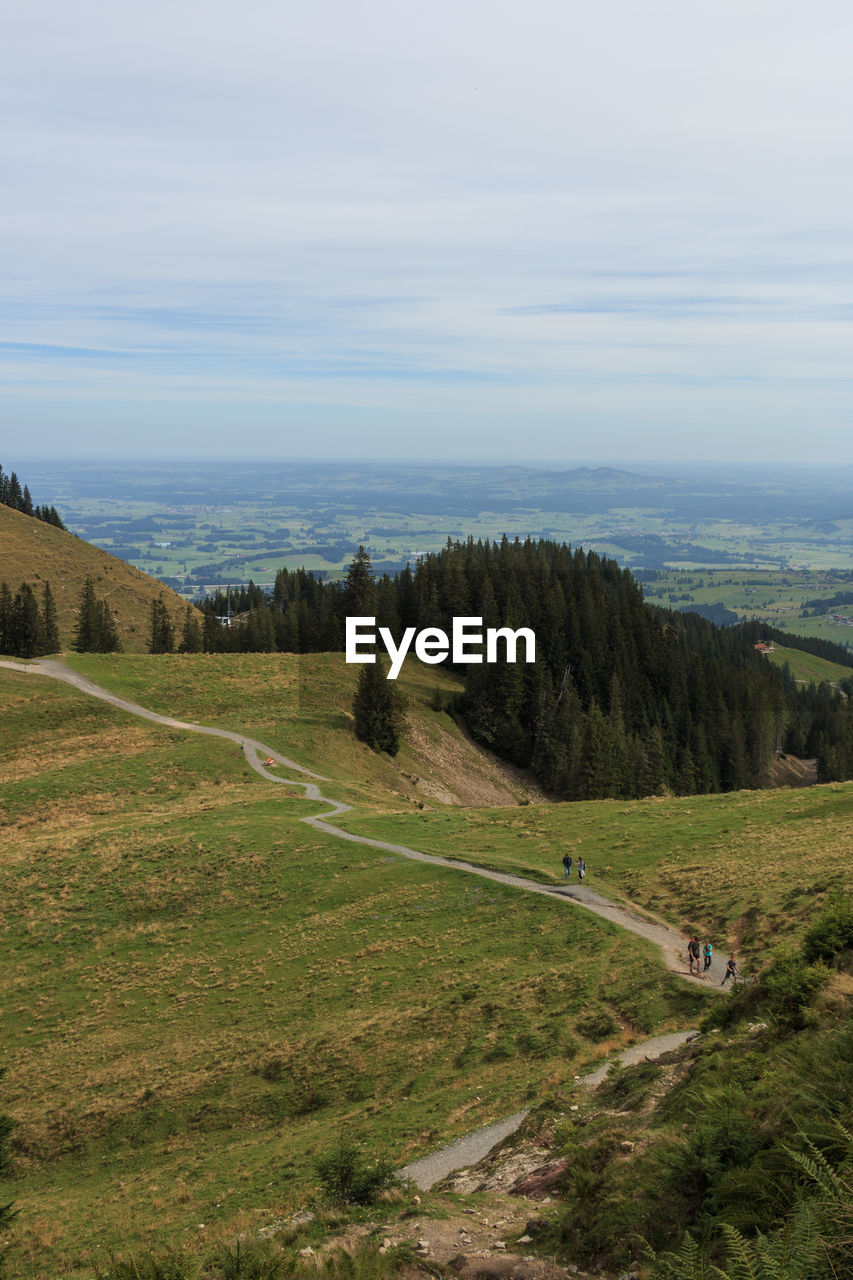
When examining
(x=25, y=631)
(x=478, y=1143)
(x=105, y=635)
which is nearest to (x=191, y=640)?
(x=105, y=635)

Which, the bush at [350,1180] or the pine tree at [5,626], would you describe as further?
the pine tree at [5,626]

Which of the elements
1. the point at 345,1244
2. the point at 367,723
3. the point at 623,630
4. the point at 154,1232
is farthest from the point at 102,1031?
the point at 623,630

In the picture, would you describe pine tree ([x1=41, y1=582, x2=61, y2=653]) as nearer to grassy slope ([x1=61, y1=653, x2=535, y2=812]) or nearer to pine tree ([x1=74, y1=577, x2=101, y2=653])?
pine tree ([x1=74, y1=577, x2=101, y2=653])

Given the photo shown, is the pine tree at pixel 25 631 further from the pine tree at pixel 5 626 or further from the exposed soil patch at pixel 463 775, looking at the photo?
the exposed soil patch at pixel 463 775

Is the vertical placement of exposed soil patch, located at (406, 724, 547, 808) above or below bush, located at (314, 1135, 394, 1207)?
Result: below

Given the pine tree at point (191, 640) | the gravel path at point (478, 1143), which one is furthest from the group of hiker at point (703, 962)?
the pine tree at point (191, 640)

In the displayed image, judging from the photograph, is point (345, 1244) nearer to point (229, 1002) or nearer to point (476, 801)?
point (229, 1002)

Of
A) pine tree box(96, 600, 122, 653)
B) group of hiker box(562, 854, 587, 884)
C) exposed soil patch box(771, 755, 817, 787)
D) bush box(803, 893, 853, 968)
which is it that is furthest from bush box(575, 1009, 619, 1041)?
exposed soil patch box(771, 755, 817, 787)
